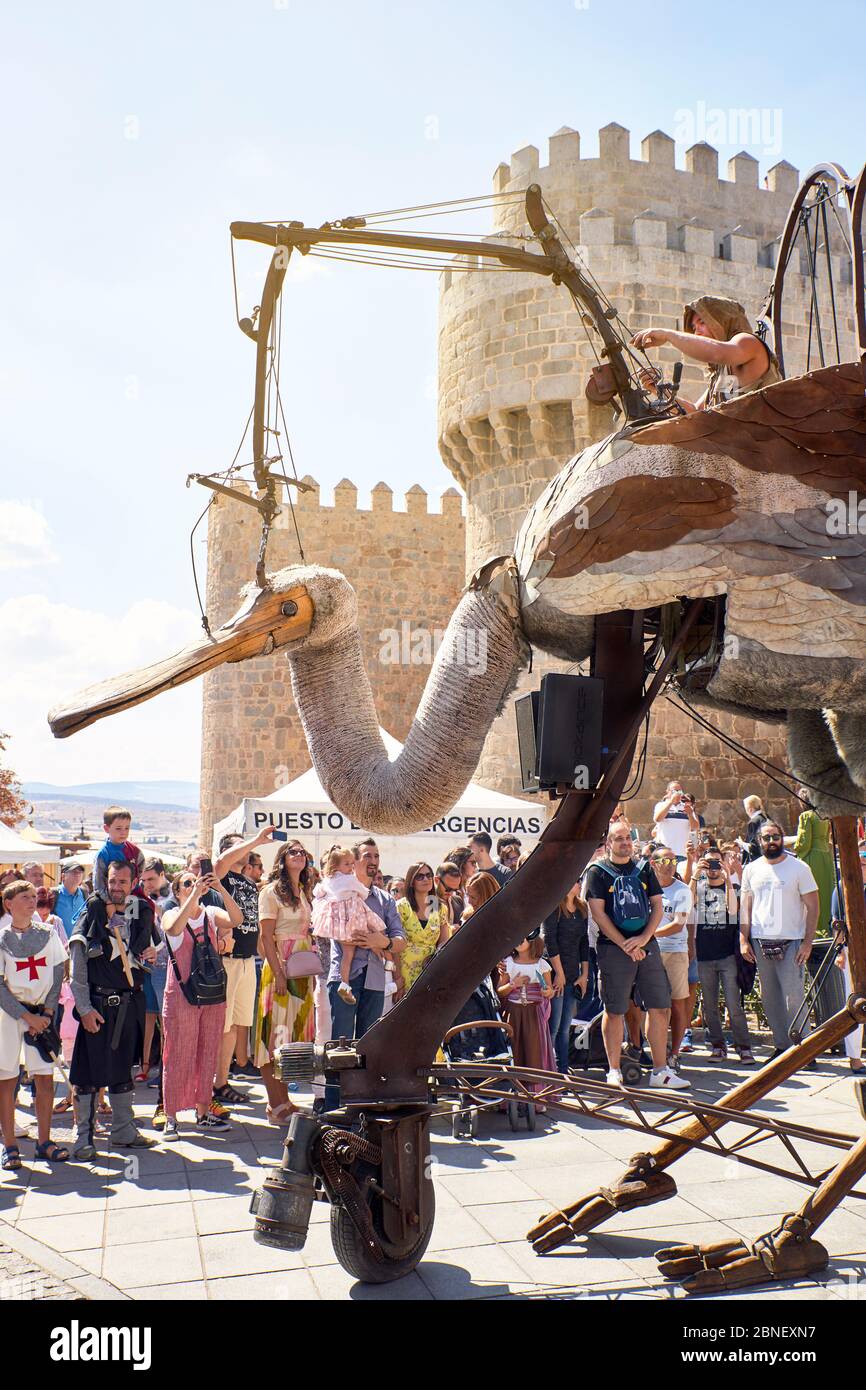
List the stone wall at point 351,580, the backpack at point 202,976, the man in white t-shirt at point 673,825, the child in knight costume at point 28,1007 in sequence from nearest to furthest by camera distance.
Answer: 1. the child in knight costume at point 28,1007
2. the backpack at point 202,976
3. the man in white t-shirt at point 673,825
4. the stone wall at point 351,580

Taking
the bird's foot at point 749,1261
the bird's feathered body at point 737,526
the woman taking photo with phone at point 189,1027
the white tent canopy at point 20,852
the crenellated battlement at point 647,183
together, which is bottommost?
the bird's foot at point 749,1261

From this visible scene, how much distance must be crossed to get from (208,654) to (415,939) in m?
3.91

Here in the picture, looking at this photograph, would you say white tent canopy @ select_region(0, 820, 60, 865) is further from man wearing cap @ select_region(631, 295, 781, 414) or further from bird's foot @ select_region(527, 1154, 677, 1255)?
man wearing cap @ select_region(631, 295, 781, 414)

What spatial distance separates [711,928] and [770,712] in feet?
14.8

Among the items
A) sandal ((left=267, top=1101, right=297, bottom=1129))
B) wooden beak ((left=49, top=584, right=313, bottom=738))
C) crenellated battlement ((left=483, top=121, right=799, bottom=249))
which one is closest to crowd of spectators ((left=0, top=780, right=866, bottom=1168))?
sandal ((left=267, top=1101, right=297, bottom=1129))

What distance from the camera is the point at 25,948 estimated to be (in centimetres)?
638

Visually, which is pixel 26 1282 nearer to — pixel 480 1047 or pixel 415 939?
pixel 415 939

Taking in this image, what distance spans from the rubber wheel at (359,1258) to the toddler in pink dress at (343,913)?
2.90m

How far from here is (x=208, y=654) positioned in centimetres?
405

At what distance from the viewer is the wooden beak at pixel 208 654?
371cm

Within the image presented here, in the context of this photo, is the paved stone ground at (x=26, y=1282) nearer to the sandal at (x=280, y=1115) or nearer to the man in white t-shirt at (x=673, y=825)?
the sandal at (x=280, y=1115)

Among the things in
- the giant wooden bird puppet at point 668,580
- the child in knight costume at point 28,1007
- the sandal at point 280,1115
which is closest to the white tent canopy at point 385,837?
the sandal at point 280,1115
